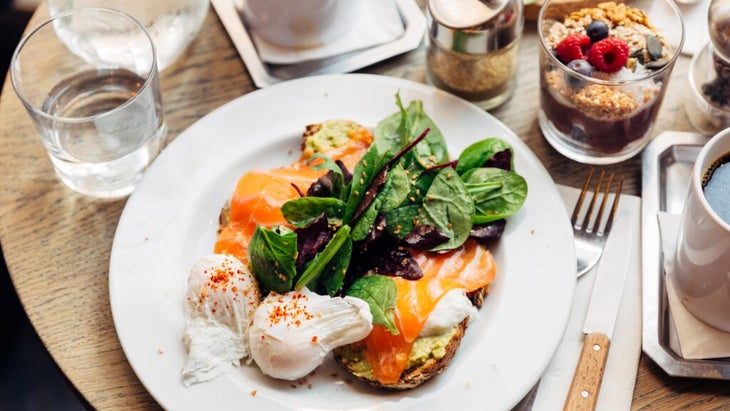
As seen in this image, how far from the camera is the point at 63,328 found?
5.16 feet

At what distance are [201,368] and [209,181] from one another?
1.37ft

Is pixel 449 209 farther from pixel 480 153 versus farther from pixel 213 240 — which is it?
pixel 213 240

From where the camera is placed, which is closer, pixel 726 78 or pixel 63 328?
pixel 63 328

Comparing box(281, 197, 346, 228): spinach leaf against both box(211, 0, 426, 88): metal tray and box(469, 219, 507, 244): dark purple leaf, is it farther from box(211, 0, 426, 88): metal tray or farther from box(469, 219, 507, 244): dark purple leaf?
box(211, 0, 426, 88): metal tray

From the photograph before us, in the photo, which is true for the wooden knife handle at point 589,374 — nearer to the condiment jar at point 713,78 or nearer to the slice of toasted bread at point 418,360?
the slice of toasted bread at point 418,360

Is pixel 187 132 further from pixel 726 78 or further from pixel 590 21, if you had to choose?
pixel 726 78

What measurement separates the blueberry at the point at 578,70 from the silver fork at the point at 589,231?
0.19 meters

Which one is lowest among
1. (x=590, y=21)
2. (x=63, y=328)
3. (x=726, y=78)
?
(x=63, y=328)

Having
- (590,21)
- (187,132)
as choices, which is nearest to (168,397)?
(187,132)

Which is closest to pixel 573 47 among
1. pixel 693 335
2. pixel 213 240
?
pixel 693 335

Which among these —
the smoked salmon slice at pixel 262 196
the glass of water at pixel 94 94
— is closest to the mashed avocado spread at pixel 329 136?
the smoked salmon slice at pixel 262 196

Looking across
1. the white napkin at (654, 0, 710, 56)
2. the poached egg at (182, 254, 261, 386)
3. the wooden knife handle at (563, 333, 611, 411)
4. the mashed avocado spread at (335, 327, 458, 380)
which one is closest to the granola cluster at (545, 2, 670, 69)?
the white napkin at (654, 0, 710, 56)

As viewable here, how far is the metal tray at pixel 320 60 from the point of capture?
192 cm

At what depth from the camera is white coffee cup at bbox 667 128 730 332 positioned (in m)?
1.37
